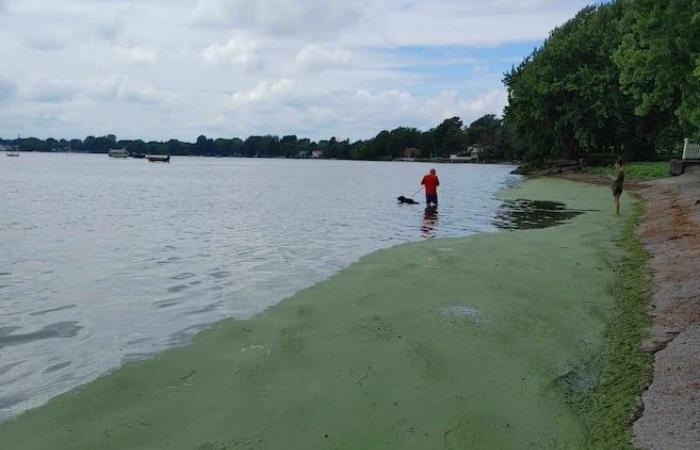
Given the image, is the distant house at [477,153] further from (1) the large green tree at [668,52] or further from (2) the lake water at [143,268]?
(2) the lake water at [143,268]

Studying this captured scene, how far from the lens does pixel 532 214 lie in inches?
1096

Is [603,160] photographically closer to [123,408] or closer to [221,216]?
[221,216]

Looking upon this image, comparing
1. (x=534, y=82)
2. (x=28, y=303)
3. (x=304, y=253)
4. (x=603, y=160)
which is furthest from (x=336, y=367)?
(x=603, y=160)

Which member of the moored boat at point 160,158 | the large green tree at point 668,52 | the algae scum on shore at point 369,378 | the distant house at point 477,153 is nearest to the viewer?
the algae scum on shore at point 369,378

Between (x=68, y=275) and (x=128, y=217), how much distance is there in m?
14.1

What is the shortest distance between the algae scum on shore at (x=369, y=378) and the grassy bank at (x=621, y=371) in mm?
162

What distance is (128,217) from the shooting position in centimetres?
2733

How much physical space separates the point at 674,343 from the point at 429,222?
18.7 meters

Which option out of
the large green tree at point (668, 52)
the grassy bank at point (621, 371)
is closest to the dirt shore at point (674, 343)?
the grassy bank at point (621, 371)

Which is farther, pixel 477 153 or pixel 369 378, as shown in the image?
pixel 477 153

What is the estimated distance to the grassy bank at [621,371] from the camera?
16.7 ft

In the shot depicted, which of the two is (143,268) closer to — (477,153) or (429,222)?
(429,222)

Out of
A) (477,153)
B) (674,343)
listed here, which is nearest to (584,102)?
(674,343)

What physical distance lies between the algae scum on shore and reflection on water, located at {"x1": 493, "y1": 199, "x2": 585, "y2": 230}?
1251 cm
